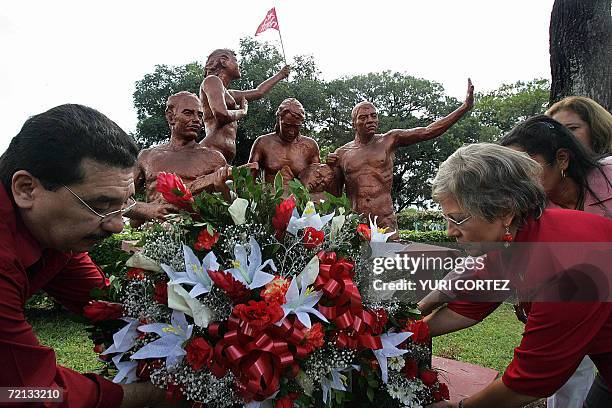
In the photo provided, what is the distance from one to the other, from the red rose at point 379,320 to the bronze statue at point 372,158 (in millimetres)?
2941

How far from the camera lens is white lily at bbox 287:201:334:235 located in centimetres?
165

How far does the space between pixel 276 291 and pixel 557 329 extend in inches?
35.7

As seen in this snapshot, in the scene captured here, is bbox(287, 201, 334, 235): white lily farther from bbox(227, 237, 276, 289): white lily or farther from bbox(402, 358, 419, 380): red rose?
bbox(402, 358, 419, 380): red rose

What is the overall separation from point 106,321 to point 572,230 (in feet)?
5.47

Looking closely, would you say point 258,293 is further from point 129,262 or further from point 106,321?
point 106,321


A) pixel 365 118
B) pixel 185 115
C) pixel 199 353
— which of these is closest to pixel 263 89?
pixel 365 118

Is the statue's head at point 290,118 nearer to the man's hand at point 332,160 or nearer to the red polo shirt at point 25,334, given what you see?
the man's hand at point 332,160

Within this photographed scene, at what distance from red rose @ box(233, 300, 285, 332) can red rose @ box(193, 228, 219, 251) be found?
234 mm

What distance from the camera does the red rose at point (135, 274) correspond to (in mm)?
1616

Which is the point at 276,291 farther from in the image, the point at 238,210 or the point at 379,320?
the point at 379,320

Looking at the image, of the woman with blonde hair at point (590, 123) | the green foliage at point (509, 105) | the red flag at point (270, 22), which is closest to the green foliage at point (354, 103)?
the green foliage at point (509, 105)

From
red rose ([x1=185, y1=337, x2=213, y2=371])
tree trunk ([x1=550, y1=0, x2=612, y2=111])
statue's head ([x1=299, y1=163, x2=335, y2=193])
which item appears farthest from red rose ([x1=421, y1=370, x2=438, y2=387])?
tree trunk ([x1=550, y1=0, x2=612, y2=111])

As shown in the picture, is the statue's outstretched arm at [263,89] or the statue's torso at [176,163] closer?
the statue's torso at [176,163]

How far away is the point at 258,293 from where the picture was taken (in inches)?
61.3
